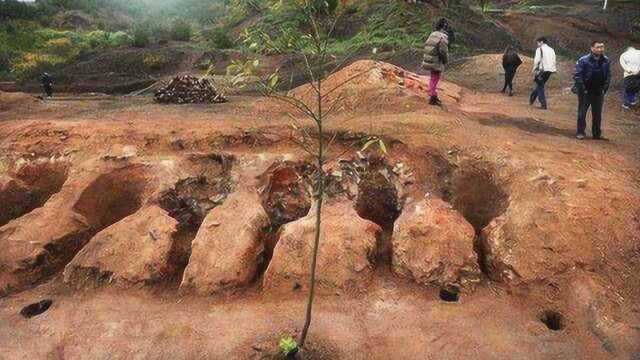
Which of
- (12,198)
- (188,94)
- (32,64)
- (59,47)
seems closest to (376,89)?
(188,94)

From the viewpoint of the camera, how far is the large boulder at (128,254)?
8.16m

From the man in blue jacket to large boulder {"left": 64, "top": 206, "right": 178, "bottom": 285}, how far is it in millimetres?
8518

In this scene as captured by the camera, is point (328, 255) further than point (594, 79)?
No

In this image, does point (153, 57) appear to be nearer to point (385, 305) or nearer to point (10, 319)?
point (10, 319)

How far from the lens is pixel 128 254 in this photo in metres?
8.36

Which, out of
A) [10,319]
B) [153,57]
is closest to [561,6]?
[153,57]

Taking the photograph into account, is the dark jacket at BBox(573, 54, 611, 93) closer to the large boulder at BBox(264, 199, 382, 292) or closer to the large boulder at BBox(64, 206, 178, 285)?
the large boulder at BBox(264, 199, 382, 292)

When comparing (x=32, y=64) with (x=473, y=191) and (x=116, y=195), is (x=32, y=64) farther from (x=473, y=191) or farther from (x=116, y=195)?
(x=473, y=191)

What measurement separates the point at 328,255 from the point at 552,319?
3.47m

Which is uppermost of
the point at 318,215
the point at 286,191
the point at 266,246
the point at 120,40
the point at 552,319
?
→ the point at 120,40

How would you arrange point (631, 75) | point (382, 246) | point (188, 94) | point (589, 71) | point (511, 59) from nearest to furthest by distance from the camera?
point (382, 246)
point (589, 71)
point (631, 75)
point (511, 59)
point (188, 94)

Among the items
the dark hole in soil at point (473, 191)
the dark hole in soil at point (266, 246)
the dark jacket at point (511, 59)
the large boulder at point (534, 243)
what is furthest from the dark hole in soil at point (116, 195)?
the dark jacket at point (511, 59)

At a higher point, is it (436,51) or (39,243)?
(436,51)

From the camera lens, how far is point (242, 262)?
26.3 feet
